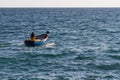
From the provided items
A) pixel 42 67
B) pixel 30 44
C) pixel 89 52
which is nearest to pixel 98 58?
pixel 89 52

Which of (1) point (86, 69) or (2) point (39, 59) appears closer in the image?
(1) point (86, 69)

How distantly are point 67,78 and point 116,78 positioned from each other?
3.71 meters

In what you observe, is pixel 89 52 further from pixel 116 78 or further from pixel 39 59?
pixel 116 78

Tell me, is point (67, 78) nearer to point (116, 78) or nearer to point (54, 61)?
point (116, 78)

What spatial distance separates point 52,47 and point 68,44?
12.1ft

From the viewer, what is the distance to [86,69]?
30.4 metres

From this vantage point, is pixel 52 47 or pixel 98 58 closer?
pixel 98 58

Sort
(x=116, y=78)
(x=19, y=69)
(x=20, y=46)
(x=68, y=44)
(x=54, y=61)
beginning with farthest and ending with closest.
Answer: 1. (x=68, y=44)
2. (x=20, y=46)
3. (x=54, y=61)
4. (x=19, y=69)
5. (x=116, y=78)

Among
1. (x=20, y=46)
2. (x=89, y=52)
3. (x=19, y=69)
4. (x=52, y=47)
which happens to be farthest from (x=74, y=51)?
(x=19, y=69)

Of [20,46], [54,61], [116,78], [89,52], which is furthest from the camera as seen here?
[20,46]

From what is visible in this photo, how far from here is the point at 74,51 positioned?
39812 millimetres

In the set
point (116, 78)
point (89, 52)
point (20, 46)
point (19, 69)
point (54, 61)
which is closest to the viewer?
point (116, 78)

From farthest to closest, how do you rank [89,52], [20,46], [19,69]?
[20,46]
[89,52]
[19,69]

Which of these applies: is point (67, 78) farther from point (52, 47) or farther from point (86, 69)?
point (52, 47)
